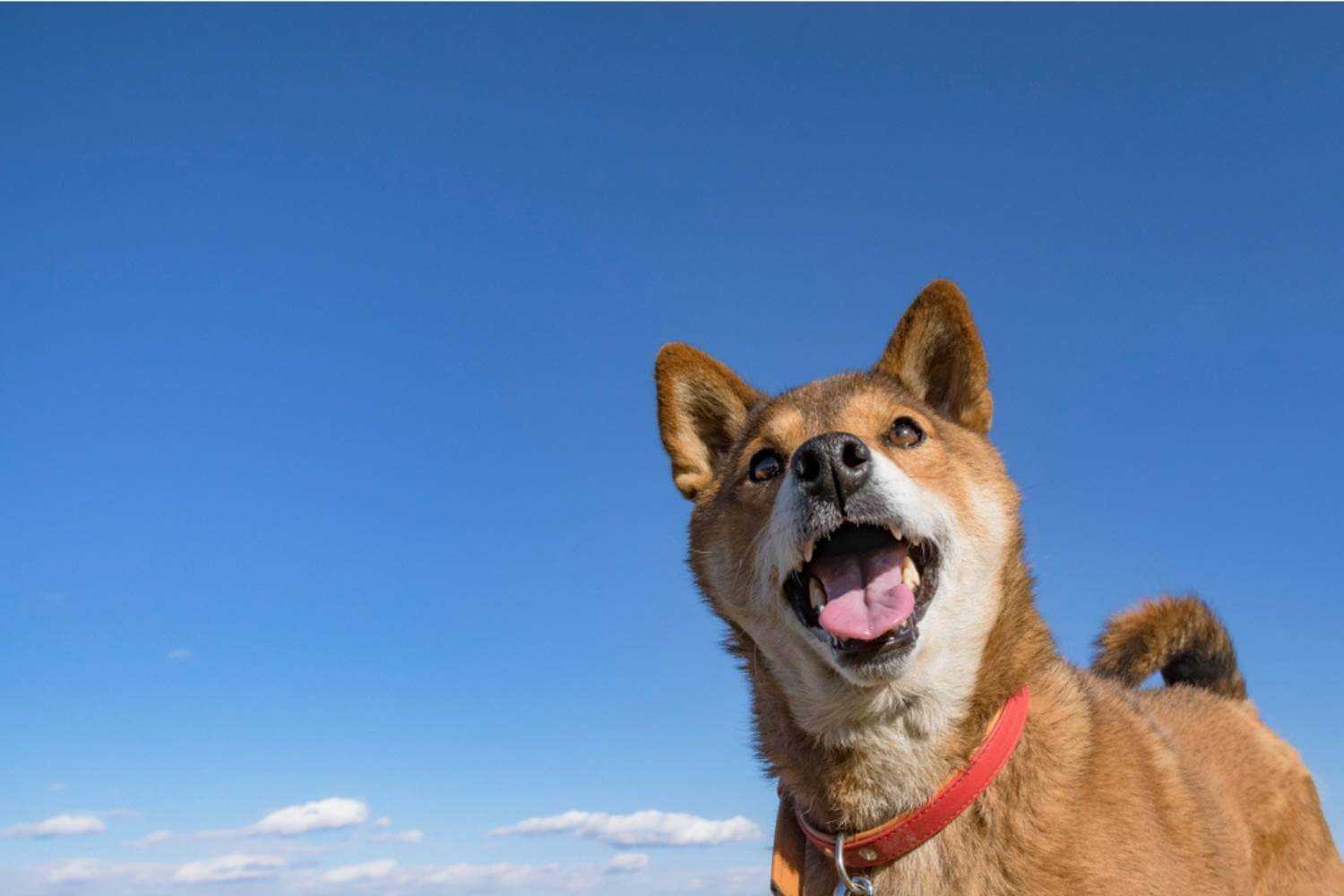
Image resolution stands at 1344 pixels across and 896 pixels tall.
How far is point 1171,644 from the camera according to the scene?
26.2ft

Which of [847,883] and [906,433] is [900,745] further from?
[906,433]

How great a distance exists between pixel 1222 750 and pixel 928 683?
3.02 metres

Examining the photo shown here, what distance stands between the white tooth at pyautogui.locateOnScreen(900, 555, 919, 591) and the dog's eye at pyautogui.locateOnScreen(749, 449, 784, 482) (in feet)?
3.44

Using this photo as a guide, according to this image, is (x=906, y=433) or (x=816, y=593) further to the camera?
(x=906, y=433)

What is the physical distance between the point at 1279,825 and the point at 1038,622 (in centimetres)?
278

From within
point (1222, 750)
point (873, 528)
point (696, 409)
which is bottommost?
point (1222, 750)

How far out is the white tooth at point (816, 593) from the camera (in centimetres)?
500

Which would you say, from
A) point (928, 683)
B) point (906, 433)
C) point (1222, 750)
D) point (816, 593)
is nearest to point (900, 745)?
point (928, 683)

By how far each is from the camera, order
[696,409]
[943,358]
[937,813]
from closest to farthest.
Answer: [937,813]
[943,358]
[696,409]

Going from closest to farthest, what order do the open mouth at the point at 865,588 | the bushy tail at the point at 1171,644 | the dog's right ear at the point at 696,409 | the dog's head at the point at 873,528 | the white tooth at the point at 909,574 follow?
1. the open mouth at the point at 865,588
2. the dog's head at the point at 873,528
3. the white tooth at the point at 909,574
4. the dog's right ear at the point at 696,409
5. the bushy tail at the point at 1171,644

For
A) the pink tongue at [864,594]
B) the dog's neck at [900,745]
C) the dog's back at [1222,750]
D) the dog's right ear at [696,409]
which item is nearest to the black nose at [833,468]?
the pink tongue at [864,594]

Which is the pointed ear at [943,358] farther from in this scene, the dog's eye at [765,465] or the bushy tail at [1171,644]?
the bushy tail at [1171,644]

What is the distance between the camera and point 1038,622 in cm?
529

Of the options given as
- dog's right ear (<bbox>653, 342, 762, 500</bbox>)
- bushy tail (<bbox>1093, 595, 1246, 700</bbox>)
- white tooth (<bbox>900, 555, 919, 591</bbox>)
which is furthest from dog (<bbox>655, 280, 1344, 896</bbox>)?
bushy tail (<bbox>1093, 595, 1246, 700</bbox>)
